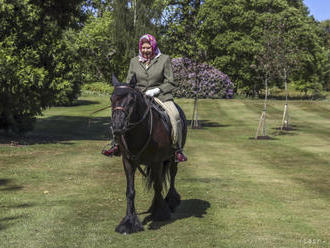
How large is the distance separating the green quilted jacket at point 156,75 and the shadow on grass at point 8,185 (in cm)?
551

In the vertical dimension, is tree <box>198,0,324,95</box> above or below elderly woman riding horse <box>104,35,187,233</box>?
above

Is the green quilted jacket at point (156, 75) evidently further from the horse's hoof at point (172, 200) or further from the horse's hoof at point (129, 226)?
the horse's hoof at point (129, 226)

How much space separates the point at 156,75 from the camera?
1000 cm

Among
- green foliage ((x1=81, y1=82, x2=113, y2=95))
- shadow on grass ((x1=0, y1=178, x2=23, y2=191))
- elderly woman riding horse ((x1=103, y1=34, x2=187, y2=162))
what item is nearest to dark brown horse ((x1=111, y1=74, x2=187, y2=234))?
elderly woman riding horse ((x1=103, y1=34, x2=187, y2=162))

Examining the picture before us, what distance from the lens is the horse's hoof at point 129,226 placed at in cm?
899

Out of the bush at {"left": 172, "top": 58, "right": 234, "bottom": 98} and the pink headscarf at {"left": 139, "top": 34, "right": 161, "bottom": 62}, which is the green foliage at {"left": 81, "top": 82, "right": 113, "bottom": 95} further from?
the pink headscarf at {"left": 139, "top": 34, "right": 161, "bottom": 62}

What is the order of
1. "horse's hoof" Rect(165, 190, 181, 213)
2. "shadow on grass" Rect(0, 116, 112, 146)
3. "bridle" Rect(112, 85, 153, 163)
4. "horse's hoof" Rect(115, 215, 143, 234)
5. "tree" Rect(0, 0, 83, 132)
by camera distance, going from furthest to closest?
"shadow on grass" Rect(0, 116, 112, 146) → "tree" Rect(0, 0, 83, 132) → "horse's hoof" Rect(165, 190, 181, 213) → "horse's hoof" Rect(115, 215, 143, 234) → "bridle" Rect(112, 85, 153, 163)

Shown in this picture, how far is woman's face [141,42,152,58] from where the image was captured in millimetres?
9867

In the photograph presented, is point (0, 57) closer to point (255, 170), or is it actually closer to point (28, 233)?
point (255, 170)

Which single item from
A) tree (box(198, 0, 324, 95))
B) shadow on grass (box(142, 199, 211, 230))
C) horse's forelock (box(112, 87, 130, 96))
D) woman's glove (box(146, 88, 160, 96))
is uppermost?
tree (box(198, 0, 324, 95))

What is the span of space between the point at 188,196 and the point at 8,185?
202 inches

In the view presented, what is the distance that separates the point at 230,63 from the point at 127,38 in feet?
51.0

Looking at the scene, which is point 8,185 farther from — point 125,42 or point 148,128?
point 125,42

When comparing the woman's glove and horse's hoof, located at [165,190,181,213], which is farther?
horse's hoof, located at [165,190,181,213]
